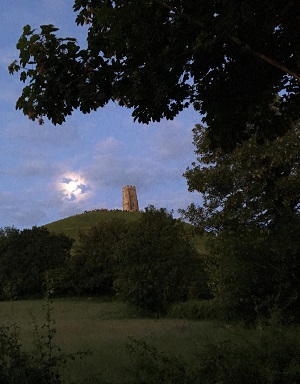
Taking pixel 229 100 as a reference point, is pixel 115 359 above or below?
below

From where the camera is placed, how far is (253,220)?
67.6 feet

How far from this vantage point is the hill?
246ft

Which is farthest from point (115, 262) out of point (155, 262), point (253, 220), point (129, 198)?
point (129, 198)

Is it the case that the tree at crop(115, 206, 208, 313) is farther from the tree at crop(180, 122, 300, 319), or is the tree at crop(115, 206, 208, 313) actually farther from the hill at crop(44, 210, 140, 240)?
the hill at crop(44, 210, 140, 240)

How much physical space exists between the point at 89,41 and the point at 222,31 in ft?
9.69

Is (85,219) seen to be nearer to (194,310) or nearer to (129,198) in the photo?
(129,198)

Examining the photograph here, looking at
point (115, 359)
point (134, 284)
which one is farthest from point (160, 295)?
point (115, 359)

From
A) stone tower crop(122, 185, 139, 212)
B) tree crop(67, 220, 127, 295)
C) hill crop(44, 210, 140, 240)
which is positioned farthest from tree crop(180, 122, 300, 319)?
stone tower crop(122, 185, 139, 212)

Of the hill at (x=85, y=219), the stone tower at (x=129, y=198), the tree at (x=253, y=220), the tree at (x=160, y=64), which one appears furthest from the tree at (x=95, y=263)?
the stone tower at (x=129, y=198)

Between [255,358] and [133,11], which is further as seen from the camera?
[133,11]

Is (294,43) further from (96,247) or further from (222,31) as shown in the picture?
(96,247)

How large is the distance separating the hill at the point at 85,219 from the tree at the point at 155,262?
49.1 metres

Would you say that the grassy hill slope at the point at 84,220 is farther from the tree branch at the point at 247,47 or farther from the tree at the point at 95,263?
the tree branch at the point at 247,47

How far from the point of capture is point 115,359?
30.8 ft
